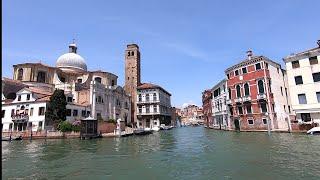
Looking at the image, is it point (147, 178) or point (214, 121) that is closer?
point (147, 178)

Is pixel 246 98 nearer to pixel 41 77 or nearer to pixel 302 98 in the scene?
pixel 302 98

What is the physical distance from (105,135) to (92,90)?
11172 millimetres

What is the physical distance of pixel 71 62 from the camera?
55.2 meters

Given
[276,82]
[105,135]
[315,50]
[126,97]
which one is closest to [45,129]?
[105,135]

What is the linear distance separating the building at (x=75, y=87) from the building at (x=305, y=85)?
3008 centimetres

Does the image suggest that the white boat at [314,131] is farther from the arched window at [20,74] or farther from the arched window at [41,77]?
the arched window at [20,74]

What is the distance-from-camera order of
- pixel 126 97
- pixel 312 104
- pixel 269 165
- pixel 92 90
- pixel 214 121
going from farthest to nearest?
pixel 126 97, pixel 214 121, pixel 92 90, pixel 312 104, pixel 269 165

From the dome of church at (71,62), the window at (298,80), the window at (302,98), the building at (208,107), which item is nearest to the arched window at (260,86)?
the window at (298,80)

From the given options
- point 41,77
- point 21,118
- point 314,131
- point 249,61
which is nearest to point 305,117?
point 314,131

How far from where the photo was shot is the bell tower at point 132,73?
65.1 metres

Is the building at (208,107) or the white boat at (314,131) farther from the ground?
the building at (208,107)

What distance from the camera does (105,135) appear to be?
120 feet

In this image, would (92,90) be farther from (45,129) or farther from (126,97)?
(126,97)

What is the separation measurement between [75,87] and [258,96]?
3054 cm
